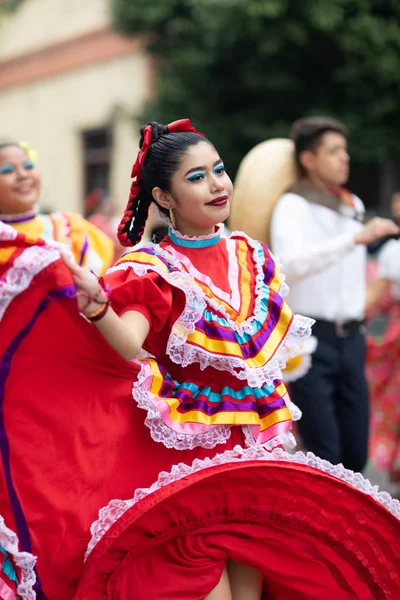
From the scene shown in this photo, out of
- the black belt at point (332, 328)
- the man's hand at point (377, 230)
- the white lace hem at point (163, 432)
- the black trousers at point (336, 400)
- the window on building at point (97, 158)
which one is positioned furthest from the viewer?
the window on building at point (97, 158)

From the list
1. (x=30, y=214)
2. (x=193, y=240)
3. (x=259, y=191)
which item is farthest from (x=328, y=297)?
(x=193, y=240)

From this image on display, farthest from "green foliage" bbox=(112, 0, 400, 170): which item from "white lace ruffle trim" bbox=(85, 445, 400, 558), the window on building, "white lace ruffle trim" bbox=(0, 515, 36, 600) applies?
"white lace ruffle trim" bbox=(0, 515, 36, 600)

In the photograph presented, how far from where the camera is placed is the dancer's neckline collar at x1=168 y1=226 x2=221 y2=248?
9.38 ft

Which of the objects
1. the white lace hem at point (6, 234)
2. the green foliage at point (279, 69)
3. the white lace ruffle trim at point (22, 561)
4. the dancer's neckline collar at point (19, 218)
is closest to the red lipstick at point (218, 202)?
the white lace hem at point (6, 234)

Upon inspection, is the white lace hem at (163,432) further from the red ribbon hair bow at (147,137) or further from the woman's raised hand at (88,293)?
the red ribbon hair bow at (147,137)

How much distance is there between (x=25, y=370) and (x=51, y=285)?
0.82 ft

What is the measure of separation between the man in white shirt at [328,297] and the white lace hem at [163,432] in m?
1.72

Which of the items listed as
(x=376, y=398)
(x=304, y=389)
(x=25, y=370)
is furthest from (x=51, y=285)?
(x=376, y=398)

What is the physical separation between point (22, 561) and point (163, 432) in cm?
49

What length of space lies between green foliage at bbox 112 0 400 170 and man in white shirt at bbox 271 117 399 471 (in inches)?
250

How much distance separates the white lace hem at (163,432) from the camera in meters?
2.61

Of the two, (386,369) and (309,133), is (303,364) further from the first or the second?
(386,369)

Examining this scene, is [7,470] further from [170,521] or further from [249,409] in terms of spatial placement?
[249,409]

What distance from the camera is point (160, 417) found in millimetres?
2607
